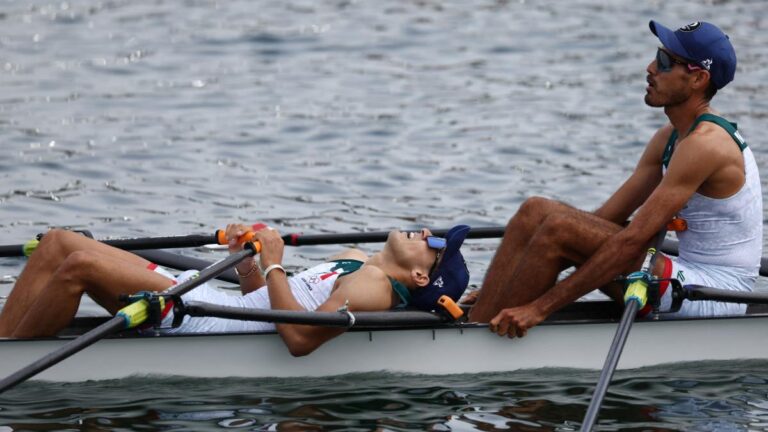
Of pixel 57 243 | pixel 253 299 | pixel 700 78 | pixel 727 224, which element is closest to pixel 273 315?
pixel 253 299

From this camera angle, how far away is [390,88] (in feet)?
69.8

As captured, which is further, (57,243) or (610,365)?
(57,243)

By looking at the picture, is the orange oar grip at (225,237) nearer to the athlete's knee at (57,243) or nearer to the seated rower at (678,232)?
the athlete's knee at (57,243)

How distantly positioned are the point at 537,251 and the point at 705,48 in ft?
5.62

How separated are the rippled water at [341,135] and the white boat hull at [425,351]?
116mm

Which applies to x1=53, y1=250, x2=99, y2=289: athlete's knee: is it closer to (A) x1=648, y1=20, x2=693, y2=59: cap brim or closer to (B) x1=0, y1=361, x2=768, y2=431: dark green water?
(B) x1=0, y1=361, x2=768, y2=431: dark green water

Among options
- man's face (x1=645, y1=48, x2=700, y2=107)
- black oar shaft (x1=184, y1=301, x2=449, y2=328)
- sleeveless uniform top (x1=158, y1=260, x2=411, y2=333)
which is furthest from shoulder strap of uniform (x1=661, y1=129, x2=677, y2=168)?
black oar shaft (x1=184, y1=301, x2=449, y2=328)

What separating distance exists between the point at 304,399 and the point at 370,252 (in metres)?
4.78

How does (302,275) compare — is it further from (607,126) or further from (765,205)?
(607,126)

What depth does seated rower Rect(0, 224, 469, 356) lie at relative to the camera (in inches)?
356

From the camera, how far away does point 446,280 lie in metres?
9.24

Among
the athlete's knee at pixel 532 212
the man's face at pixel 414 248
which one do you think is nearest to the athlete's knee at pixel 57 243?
the man's face at pixel 414 248

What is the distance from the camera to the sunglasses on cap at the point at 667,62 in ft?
30.7

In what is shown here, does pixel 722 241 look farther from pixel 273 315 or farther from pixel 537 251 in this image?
pixel 273 315
